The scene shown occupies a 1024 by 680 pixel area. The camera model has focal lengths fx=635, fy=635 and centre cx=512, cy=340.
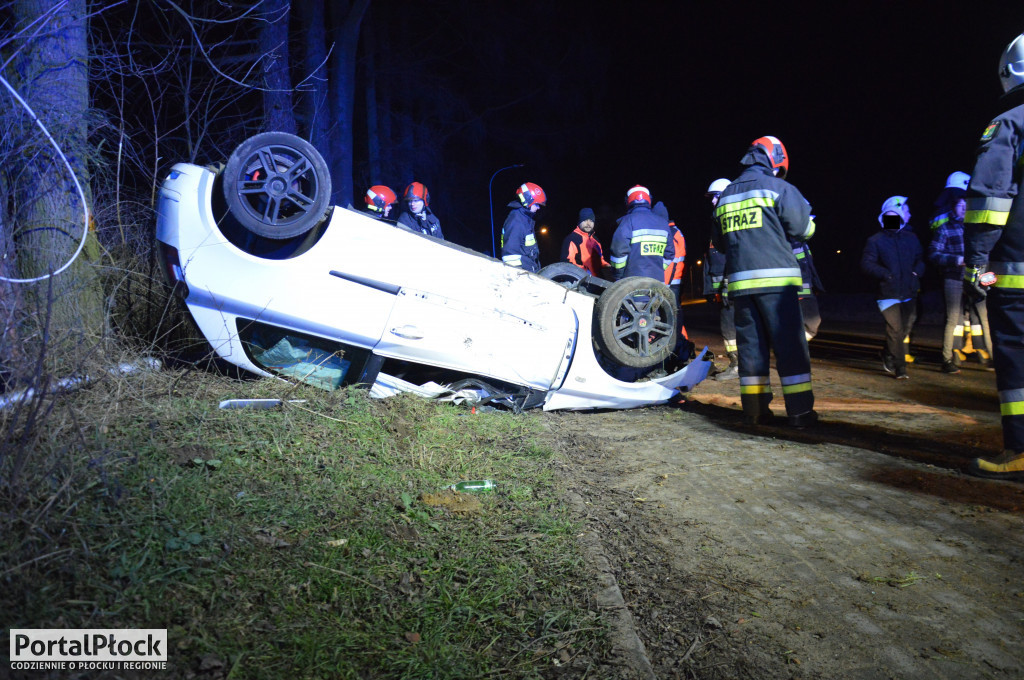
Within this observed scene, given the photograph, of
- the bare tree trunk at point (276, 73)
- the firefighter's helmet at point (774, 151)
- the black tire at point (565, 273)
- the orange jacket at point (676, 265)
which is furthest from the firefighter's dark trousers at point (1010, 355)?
the bare tree trunk at point (276, 73)

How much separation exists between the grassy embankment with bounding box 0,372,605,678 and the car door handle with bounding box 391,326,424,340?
0.88 meters

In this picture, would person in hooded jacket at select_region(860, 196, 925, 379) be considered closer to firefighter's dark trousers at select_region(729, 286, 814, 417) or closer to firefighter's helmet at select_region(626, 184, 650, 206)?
firefighter's helmet at select_region(626, 184, 650, 206)

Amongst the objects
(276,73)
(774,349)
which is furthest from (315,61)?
(774,349)

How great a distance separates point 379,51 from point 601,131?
238 inches

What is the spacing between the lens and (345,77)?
1161 cm

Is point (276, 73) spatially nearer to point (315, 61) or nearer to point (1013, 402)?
point (315, 61)

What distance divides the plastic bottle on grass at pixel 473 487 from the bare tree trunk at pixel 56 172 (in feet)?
7.27

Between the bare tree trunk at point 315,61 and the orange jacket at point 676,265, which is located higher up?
the bare tree trunk at point 315,61

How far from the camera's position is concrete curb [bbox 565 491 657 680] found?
1.83m

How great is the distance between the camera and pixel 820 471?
362cm

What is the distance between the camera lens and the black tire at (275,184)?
12.1ft

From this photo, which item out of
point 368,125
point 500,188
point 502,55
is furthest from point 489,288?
point 500,188
